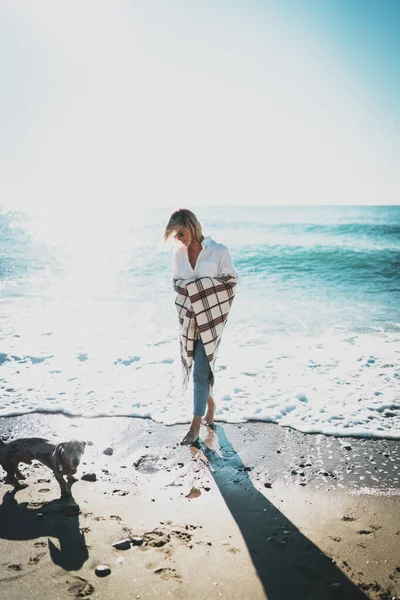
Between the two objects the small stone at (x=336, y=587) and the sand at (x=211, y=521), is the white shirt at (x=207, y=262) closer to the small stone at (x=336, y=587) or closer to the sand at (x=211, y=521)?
the sand at (x=211, y=521)

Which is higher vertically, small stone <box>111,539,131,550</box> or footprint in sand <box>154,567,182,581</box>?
small stone <box>111,539,131,550</box>

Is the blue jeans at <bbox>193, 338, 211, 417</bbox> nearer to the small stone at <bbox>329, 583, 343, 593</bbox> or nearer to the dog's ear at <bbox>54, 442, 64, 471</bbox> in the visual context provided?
the dog's ear at <bbox>54, 442, 64, 471</bbox>

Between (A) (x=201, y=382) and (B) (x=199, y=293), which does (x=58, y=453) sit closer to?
(A) (x=201, y=382)

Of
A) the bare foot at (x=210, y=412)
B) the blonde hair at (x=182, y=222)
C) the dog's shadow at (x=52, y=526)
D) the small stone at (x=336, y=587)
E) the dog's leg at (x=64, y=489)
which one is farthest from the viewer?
the bare foot at (x=210, y=412)

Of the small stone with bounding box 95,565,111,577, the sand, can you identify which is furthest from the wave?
the small stone with bounding box 95,565,111,577

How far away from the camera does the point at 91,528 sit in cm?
240

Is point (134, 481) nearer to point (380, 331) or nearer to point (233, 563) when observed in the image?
point (233, 563)

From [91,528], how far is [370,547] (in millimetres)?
1709

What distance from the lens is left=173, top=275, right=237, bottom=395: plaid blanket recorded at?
3.46 meters

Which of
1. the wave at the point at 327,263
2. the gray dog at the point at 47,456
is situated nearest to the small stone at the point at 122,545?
the gray dog at the point at 47,456

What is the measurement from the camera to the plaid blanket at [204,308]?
3.46 m

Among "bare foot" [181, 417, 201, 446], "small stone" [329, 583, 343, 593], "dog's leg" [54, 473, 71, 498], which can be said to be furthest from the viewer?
"bare foot" [181, 417, 201, 446]

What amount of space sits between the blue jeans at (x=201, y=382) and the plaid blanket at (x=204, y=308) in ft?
0.19

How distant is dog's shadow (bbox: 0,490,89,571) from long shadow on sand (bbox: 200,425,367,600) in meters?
1.01
